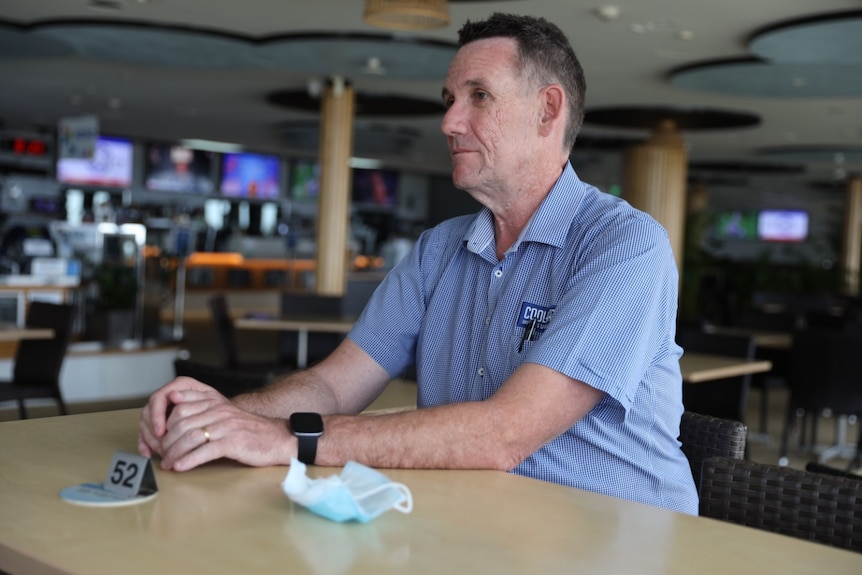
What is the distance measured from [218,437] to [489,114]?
0.75 metres

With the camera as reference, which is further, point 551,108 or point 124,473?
point 551,108

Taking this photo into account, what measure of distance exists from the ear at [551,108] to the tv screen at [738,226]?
26.0 meters

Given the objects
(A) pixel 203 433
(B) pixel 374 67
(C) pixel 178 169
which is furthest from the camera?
(C) pixel 178 169

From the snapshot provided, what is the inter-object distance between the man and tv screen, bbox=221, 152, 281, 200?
16.0m

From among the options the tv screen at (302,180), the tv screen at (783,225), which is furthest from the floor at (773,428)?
the tv screen at (783,225)

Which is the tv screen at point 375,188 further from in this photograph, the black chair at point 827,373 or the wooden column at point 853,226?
the black chair at point 827,373

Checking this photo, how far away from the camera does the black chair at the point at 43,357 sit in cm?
545

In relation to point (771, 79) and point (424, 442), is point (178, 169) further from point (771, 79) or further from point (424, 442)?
point (424, 442)

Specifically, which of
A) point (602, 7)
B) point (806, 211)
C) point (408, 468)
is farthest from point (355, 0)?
point (806, 211)

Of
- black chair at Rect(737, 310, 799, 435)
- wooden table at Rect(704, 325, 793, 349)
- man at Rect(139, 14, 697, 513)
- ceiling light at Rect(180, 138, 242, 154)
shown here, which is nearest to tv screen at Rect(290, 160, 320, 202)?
ceiling light at Rect(180, 138, 242, 154)

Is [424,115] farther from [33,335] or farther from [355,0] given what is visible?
[33,335]

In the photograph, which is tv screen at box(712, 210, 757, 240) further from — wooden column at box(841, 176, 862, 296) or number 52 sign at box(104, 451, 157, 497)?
number 52 sign at box(104, 451, 157, 497)

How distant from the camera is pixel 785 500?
152cm

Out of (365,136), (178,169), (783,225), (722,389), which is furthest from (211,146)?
(783,225)
